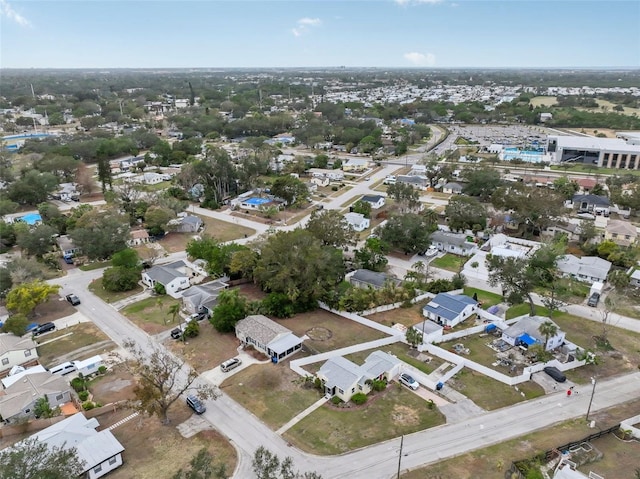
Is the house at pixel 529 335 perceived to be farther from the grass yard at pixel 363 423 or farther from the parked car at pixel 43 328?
the parked car at pixel 43 328

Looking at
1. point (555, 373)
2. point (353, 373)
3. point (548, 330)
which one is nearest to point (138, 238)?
point (353, 373)

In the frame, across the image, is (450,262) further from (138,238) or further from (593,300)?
(138,238)

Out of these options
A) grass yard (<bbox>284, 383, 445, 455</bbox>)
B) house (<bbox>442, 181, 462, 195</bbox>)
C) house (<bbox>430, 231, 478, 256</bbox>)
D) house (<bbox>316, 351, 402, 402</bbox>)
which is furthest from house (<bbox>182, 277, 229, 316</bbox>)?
house (<bbox>442, 181, 462, 195</bbox>)

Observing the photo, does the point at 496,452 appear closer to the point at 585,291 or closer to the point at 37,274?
the point at 585,291

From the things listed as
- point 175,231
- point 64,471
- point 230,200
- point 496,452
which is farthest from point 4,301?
point 496,452

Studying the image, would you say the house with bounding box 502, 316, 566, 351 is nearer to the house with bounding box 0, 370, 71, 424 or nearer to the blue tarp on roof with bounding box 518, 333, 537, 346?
the blue tarp on roof with bounding box 518, 333, 537, 346

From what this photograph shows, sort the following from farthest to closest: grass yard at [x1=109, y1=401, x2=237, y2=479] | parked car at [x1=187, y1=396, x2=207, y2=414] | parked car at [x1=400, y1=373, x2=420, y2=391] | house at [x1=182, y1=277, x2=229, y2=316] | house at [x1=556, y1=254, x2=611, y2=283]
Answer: house at [x1=556, y1=254, x2=611, y2=283], house at [x1=182, y1=277, x2=229, y2=316], parked car at [x1=400, y1=373, x2=420, y2=391], parked car at [x1=187, y1=396, x2=207, y2=414], grass yard at [x1=109, y1=401, x2=237, y2=479]

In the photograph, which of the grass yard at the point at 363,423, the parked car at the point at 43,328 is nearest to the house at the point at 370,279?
the grass yard at the point at 363,423
